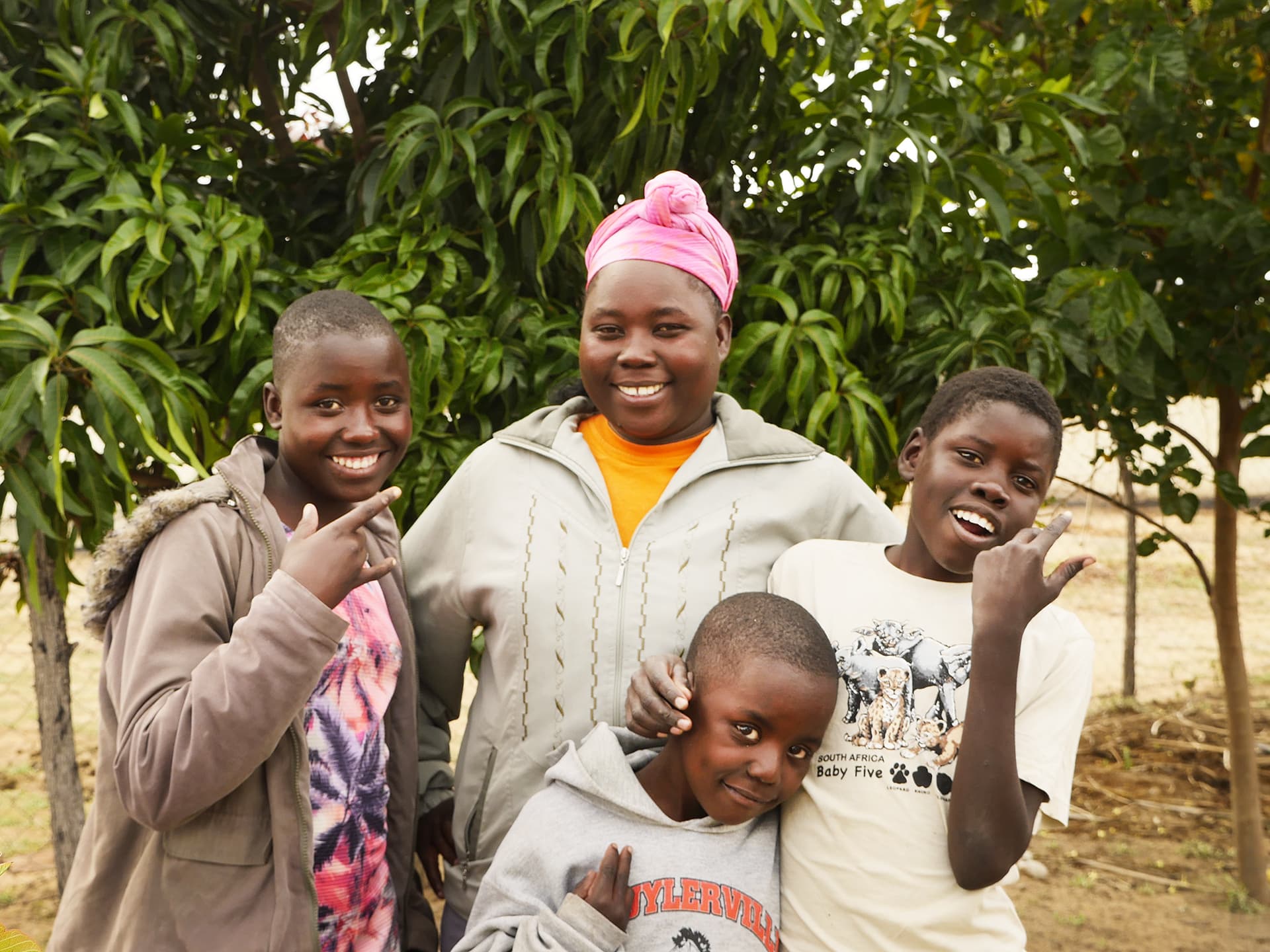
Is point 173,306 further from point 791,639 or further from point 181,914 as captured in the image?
point 791,639

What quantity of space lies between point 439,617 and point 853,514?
0.72 metres

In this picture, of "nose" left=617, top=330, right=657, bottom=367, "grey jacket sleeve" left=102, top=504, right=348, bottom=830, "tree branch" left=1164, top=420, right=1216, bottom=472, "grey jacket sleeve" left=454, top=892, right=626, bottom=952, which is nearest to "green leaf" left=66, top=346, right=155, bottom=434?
"grey jacket sleeve" left=102, top=504, right=348, bottom=830

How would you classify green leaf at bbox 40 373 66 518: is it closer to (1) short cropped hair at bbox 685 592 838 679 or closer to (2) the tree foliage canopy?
(2) the tree foliage canopy

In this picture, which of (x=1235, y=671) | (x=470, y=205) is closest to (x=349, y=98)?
(x=470, y=205)

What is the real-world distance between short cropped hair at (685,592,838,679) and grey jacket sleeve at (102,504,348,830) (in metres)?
0.50

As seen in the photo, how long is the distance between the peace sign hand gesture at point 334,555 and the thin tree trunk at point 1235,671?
3255 mm

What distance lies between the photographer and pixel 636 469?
195 cm

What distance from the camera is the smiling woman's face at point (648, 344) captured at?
6.03 ft

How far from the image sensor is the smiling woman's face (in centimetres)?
184

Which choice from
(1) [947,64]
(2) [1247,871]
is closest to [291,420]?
(1) [947,64]

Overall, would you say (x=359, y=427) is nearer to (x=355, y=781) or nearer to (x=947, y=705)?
(x=355, y=781)

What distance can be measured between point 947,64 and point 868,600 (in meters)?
1.73

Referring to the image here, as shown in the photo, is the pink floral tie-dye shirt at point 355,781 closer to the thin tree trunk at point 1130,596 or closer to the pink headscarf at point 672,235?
the pink headscarf at point 672,235

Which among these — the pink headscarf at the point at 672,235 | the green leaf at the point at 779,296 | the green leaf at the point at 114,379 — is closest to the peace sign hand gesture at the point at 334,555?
the pink headscarf at the point at 672,235
